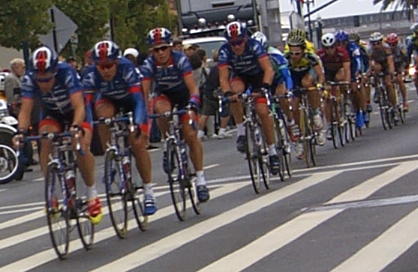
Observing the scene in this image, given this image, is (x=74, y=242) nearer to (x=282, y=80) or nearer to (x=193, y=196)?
(x=193, y=196)

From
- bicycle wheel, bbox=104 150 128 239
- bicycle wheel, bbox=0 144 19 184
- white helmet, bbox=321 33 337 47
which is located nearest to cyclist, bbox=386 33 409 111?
white helmet, bbox=321 33 337 47

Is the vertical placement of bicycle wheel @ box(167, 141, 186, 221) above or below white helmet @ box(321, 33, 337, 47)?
below

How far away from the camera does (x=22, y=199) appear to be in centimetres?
1872

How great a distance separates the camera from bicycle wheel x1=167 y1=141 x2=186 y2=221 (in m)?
13.9

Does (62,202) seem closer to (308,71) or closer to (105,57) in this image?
(105,57)

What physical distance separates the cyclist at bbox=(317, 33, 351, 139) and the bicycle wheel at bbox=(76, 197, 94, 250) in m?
10.0

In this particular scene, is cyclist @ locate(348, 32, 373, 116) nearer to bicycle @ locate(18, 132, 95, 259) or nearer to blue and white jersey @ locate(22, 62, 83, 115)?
blue and white jersey @ locate(22, 62, 83, 115)

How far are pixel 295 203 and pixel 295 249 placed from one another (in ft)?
10.5

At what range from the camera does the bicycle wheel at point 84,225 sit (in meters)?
Result: 12.4

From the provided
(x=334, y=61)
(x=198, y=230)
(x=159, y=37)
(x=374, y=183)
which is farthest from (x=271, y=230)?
(x=334, y=61)

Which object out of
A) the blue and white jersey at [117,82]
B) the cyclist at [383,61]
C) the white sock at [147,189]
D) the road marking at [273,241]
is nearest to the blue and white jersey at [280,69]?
the road marking at [273,241]

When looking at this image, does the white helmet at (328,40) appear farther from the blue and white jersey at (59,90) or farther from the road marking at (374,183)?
the blue and white jersey at (59,90)

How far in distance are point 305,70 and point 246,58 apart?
396cm

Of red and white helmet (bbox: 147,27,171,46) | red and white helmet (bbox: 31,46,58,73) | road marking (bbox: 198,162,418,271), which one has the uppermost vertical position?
red and white helmet (bbox: 147,27,171,46)
